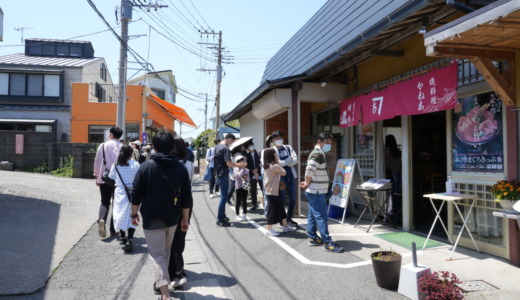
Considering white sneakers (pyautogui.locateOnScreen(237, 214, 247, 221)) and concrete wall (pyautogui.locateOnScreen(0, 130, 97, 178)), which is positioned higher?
concrete wall (pyautogui.locateOnScreen(0, 130, 97, 178))

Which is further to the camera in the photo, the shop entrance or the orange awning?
the orange awning

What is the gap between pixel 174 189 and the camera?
390 centimetres

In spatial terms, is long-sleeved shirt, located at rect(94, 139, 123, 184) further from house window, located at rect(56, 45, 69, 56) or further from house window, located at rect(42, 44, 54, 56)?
house window, located at rect(42, 44, 54, 56)

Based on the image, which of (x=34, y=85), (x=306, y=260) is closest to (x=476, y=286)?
(x=306, y=260)

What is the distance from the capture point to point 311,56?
10391mm

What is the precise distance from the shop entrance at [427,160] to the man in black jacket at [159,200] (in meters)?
6.91

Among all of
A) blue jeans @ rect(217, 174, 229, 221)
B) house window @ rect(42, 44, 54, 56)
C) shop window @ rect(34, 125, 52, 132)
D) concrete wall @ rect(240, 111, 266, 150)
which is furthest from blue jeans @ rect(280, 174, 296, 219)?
house window @ rect(42, 44, 54, 56)

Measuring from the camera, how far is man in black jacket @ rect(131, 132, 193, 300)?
12.4 ft

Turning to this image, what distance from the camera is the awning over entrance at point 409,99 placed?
5.38m

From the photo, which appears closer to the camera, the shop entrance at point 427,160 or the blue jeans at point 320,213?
the blue jeans at point 320,213

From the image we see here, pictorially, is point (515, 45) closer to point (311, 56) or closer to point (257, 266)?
point (257, 266)

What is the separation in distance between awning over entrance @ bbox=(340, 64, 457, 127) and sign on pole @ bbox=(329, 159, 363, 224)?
3.12ft

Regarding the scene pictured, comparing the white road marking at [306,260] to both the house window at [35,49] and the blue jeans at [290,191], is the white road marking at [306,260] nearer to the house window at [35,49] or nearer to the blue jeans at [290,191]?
the blue jeans at [290,191]

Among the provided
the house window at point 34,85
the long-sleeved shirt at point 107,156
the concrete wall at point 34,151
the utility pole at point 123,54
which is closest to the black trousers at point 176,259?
the long-sleeved shirt at point 107,156
